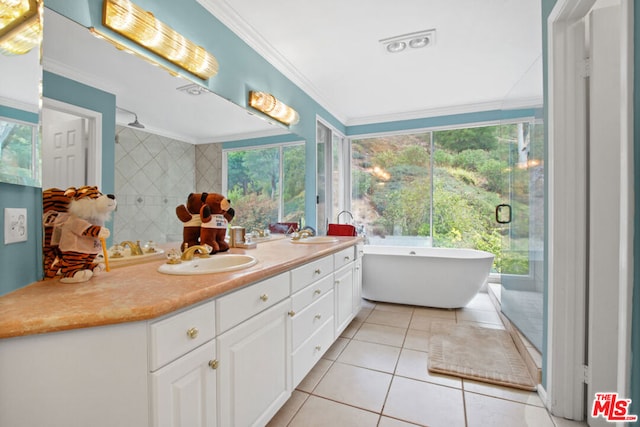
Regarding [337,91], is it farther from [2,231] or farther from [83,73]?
[2,231]

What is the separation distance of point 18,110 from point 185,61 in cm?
97

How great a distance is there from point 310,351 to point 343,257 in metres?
0.82

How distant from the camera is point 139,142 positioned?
5.02 feet

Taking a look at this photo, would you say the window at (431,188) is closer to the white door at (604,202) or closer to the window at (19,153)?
the white door at (604,202)

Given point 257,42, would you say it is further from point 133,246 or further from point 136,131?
point 133,246

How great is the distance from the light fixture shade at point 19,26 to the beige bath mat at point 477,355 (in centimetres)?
257

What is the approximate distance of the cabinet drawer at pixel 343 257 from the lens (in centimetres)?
227

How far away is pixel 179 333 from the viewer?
0.93 metres

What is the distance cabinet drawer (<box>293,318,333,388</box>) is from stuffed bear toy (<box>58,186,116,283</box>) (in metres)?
1.07

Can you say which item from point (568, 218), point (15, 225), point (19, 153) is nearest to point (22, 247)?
point (15, 225)

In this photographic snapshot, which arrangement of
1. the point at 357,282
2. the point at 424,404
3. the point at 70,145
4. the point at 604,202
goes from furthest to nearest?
the point at 357,282, the point at 424,404, the point at 604,202, the point at 70,145

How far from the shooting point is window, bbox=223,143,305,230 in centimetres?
218

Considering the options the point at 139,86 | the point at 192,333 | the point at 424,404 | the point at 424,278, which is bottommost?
the point at 424,404

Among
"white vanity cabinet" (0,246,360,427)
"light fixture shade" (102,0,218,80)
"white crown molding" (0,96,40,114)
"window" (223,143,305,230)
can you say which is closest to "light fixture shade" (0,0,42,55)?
"white crown molding" (0,96,40,114)
